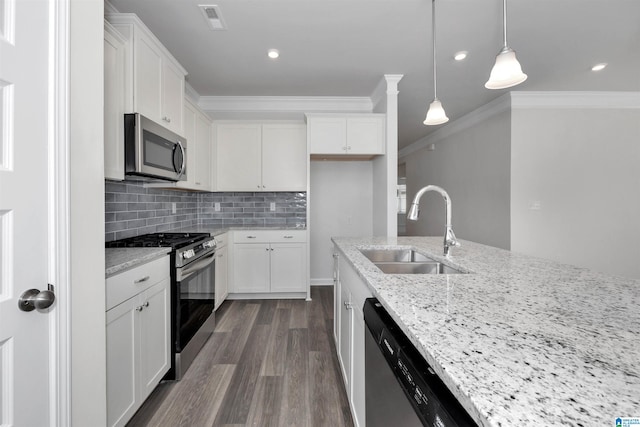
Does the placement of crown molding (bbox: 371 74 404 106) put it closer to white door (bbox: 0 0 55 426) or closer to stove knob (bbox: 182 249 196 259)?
stove knob (bbox: 182 249 196 259)

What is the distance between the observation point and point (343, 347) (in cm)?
186

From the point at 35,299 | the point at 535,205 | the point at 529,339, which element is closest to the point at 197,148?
the point at 35,299

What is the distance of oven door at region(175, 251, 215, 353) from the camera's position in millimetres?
2035

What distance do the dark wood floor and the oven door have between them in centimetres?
25

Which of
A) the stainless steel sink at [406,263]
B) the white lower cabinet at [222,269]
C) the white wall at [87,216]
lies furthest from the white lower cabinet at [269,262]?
the white wall at [87,216]

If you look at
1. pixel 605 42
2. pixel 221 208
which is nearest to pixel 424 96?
pixel 605 42

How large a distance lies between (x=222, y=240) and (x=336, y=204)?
1.73 m

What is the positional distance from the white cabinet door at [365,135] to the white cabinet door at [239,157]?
1181 millimetres

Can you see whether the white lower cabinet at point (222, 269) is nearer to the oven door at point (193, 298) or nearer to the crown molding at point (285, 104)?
the oven door at point (193, 298)

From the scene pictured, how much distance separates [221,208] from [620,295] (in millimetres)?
3957

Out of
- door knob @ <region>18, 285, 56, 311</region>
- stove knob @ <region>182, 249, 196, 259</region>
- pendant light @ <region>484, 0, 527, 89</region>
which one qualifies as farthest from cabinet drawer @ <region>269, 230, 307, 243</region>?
door knob @ <region>18, 285, 56, 311</region>

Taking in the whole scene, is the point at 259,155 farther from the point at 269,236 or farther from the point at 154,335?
the point at 154,335

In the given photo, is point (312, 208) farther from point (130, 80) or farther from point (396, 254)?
point (130, 80)

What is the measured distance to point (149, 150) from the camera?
199 cm
